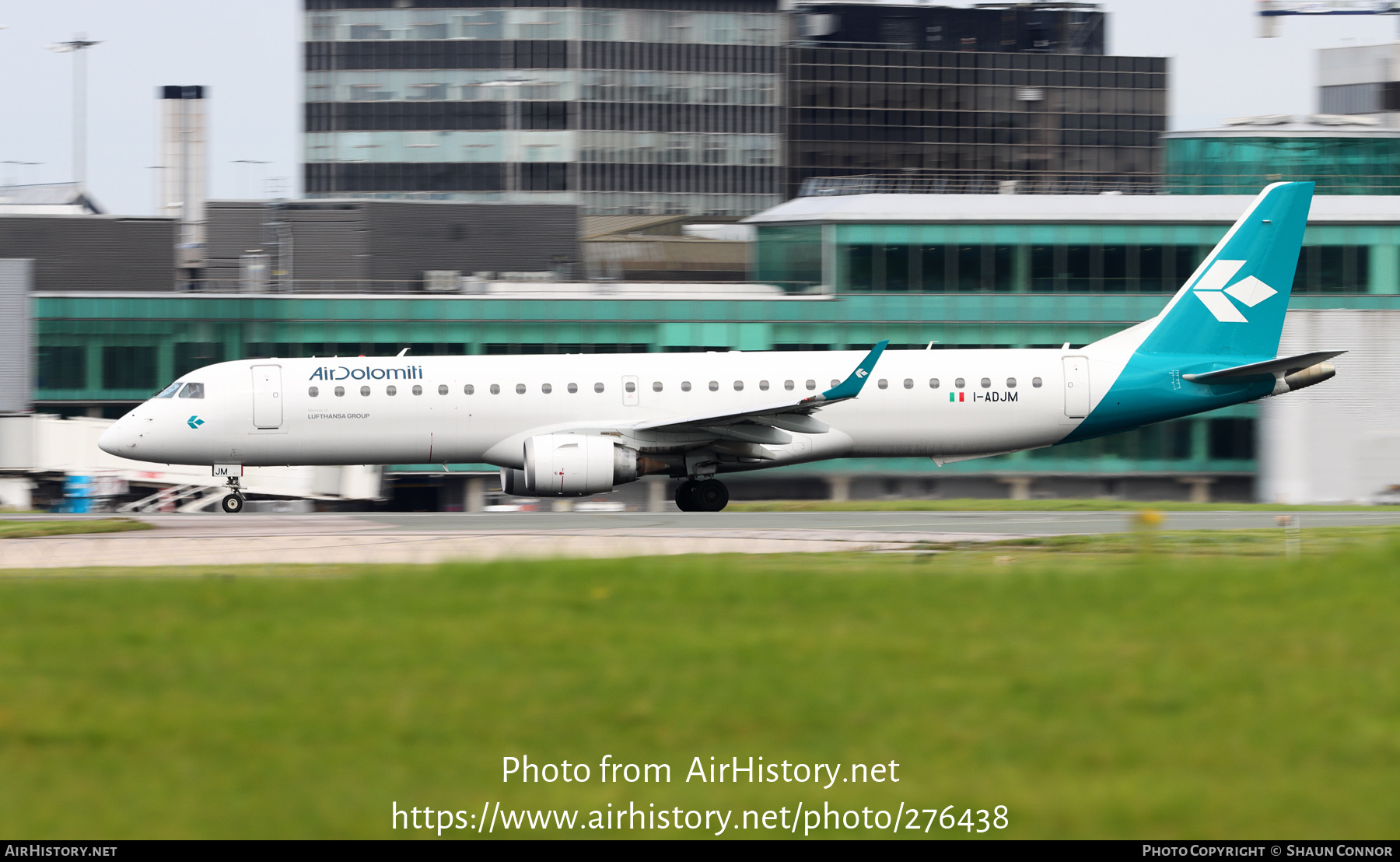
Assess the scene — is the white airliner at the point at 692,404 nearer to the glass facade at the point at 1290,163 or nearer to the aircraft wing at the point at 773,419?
the aircraft wing at the point at 773,419

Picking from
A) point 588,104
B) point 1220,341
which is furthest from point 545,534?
point 588,104

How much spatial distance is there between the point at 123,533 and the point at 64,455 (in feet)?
A: 60.6

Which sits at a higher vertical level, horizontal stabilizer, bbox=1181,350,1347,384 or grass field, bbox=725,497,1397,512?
horizontal stabilizer, bbox=1181,350,1347,384

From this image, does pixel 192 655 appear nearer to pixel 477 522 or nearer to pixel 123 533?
pixel 123 533

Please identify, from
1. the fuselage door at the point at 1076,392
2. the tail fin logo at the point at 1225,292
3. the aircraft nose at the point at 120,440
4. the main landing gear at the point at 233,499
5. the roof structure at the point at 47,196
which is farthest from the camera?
the roof structure at the point at 47,196

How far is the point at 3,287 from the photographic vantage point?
51.4m

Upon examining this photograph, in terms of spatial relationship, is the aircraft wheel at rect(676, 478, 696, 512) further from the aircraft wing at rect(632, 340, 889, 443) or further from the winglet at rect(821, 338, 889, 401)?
the winglet at rect(821, 338, 889, 401)

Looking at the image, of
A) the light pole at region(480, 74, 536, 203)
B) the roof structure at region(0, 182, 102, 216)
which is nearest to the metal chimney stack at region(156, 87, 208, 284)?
the roof structure at region(0, 182, 102, 216)

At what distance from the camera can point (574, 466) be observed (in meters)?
28.7

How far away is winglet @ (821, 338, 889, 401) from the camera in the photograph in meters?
28.7

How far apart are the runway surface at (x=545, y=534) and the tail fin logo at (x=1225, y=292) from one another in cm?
420

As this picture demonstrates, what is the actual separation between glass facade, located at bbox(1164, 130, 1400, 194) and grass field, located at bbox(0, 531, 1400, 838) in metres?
46.4

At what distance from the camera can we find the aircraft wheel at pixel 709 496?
31.0 meters

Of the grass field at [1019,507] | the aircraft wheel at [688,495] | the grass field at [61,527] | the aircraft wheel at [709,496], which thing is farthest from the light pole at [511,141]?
the grass field at [61,527]
